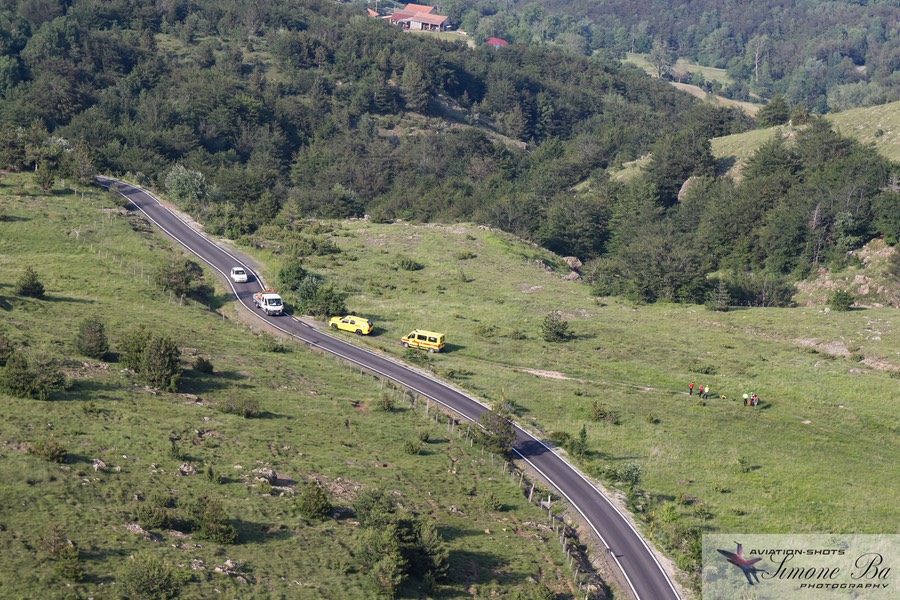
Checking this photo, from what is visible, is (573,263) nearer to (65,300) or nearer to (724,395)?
(724,395)

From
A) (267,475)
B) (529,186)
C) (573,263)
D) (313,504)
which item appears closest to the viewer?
(313,504)

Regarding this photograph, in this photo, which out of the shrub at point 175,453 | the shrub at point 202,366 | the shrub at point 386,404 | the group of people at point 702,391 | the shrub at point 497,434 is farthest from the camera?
the group of people at point 702,391

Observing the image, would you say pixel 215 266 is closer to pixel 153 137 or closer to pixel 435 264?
pixel 435 264

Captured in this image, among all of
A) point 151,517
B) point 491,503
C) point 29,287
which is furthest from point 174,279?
point 151,517

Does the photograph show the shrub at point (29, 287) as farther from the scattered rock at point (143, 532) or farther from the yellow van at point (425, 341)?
the scattered rock at point (143, 532)

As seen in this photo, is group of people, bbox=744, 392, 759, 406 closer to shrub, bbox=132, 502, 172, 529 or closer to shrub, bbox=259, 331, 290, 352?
shrub, bbox=259, 331, 290, 352

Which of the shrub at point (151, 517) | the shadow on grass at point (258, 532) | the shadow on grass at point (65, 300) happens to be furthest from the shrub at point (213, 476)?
the shadow on grass at point (65, 300)

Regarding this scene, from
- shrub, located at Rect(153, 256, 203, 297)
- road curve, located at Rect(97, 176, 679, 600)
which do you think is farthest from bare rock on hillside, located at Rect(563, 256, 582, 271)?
shrub, located at Rect(153, 256, 203, 297)
